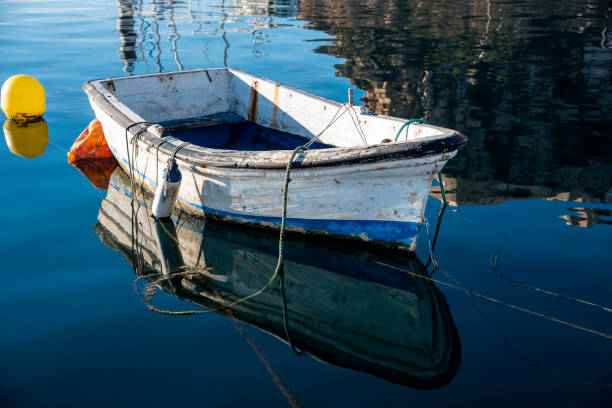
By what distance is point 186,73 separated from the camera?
8.63 m

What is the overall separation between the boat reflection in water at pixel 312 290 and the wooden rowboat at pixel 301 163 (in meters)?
0.26

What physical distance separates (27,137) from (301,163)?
6520 millimetres

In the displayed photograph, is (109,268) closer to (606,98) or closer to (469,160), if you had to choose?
(469,160)

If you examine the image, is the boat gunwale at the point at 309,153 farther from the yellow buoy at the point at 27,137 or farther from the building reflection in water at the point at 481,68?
the yellow buoy at the point at 27,137

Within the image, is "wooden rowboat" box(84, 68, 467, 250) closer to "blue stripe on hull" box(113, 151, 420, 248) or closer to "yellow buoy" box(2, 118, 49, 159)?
"blue stripe on hull" box(113, 151, 420, 248)

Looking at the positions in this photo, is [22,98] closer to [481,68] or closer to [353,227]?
[353,227]

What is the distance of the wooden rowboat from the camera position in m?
4.97

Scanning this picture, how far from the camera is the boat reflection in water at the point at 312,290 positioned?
4.25 meters

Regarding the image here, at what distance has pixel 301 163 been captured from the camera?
5.14 meters

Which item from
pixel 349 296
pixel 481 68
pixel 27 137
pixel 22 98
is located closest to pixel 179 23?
pixel 481 68

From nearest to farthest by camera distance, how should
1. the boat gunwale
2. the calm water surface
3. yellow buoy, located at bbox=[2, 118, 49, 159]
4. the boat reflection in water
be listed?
the calm water surface
the boat reflection in water
the boat gunwale
yellow buoy, located at bbox=[2, 118, 49, 159]

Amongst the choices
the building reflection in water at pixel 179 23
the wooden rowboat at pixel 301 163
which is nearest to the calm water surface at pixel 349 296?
the wooden rowboat at pixel 301 163

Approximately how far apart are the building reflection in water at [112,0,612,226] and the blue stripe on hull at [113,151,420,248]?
167 cm

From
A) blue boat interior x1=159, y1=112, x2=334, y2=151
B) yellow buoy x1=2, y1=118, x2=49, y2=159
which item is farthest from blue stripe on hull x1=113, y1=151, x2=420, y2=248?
yellow buoy x1=2, y1=118, x2=49, y2=159
